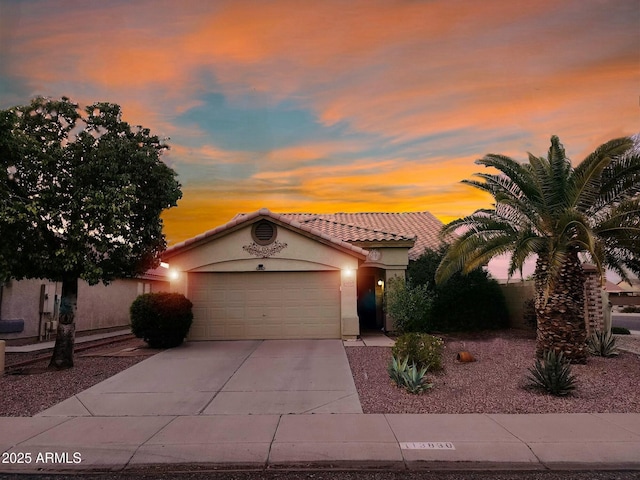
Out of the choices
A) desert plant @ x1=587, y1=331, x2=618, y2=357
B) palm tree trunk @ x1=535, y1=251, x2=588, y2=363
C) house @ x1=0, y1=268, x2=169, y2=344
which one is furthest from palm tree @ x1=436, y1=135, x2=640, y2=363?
house @ x1=0, y1=268, x2=169, y2=344

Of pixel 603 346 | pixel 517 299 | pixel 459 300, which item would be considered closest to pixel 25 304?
pixel 459 300

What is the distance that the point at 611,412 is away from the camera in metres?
7.31

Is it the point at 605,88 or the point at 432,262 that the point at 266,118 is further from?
the point at 605,88

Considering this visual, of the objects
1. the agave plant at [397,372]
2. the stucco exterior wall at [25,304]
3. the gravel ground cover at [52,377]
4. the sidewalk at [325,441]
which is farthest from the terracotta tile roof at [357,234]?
the sidewalk at [325,441]

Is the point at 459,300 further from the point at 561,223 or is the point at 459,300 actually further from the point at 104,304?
the point at 104,304

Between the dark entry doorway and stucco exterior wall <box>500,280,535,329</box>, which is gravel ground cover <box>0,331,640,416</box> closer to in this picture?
stucco exterior wall <box>500,280,535,329</box>

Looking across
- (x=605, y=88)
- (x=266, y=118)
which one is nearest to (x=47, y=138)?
(x=266, y=118)

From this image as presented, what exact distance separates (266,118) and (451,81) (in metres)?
6.16

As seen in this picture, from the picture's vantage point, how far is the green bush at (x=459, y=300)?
18188mm

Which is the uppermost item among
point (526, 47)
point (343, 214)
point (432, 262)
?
point (526, 47)

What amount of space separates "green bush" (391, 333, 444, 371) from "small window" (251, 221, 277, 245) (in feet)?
23.9

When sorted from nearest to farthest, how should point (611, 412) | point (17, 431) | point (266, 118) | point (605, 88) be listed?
1. point (17, 431)
2. point (611, 412)
3. point (605, 88)
4. point (266, 118)

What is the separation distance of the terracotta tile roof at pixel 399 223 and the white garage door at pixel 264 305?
5.17m

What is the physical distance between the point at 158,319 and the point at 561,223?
12.0m
